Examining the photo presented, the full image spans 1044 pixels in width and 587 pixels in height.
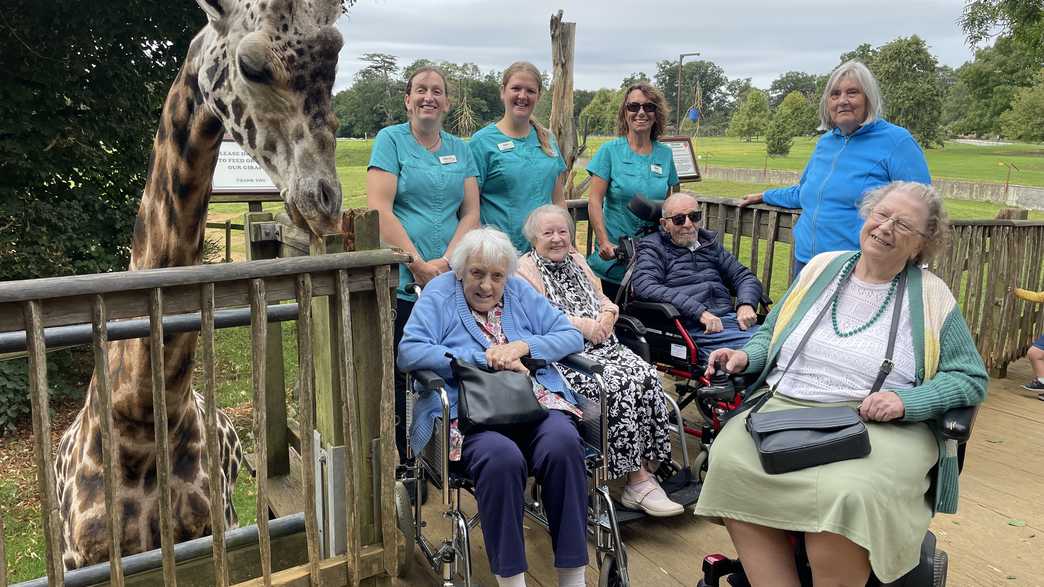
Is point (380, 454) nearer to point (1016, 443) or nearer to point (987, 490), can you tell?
point (987, 490)

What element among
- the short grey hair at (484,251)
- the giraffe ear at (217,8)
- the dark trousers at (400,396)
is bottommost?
the dark trousers at (400,396)

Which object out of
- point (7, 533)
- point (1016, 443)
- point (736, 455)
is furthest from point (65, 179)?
point (1016, 443)

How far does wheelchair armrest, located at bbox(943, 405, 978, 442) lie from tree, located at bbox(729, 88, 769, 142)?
5855 centimetres

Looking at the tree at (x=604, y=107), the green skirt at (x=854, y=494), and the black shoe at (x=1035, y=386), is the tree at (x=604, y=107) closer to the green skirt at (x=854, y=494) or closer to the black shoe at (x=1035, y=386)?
the black shoe at (x=1035, y=386)

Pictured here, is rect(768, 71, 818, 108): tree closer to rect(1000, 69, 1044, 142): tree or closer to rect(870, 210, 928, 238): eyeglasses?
rect(1000, 69, 1044, 142): tree

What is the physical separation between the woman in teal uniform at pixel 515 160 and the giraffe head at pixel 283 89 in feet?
5.15

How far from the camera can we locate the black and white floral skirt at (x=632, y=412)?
2.91 meters

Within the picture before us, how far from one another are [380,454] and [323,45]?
1.22 metres

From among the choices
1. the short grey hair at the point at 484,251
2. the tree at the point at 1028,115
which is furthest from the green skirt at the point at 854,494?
the tree at the point at 1028,115

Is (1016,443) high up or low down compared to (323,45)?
down

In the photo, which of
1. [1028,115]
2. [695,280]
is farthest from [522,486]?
[1028,115]

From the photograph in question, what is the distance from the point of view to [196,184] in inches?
82.7

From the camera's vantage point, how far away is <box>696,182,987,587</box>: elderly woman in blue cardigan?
2055 millimetres

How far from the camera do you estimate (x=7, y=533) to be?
14.0 feet
